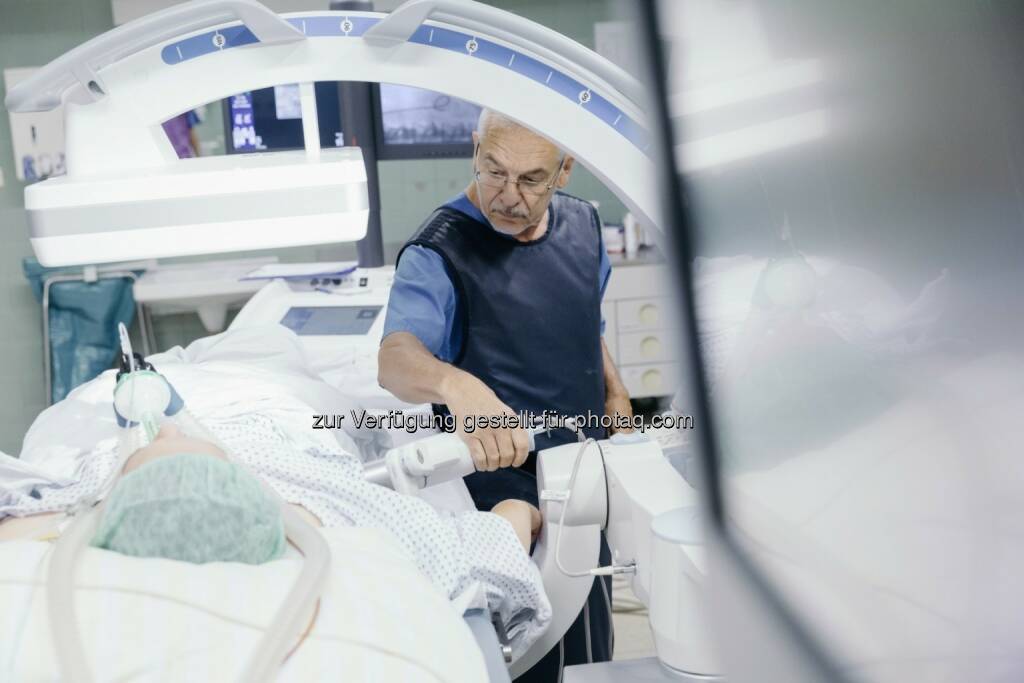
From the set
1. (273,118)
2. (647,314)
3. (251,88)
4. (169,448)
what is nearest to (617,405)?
(169,448)

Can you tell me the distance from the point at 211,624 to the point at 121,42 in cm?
63

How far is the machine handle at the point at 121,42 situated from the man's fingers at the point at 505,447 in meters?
0.65

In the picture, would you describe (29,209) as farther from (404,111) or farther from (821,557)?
(404,111)

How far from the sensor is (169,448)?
120 cm

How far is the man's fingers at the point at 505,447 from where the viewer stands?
139 centimetres

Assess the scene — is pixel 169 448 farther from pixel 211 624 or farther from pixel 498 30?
pixel 498 30

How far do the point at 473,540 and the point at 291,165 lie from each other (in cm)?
60

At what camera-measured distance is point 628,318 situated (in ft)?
11.8

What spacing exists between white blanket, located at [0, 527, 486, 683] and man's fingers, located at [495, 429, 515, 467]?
0.45 meters

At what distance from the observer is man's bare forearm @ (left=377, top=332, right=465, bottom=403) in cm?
159

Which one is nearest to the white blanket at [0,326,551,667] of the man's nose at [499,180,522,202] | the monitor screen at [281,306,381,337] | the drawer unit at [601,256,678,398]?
the monitor screen at [281,306,381,337]

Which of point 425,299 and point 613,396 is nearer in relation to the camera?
point 425,299

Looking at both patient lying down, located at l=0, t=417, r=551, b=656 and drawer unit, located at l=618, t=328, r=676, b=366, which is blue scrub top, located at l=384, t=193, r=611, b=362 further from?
drawer unit, located at l=618, t=328, r=676, b=366

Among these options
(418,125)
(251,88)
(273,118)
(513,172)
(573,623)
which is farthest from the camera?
(418,125)
